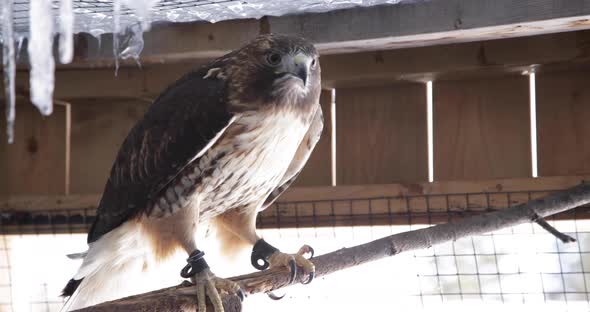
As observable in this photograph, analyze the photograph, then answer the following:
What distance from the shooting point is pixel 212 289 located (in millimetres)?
2646

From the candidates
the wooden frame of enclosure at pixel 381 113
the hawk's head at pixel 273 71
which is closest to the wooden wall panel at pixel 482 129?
the wooden frame of enclosure at pixel 381 113

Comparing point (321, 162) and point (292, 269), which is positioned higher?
point (321, 162)

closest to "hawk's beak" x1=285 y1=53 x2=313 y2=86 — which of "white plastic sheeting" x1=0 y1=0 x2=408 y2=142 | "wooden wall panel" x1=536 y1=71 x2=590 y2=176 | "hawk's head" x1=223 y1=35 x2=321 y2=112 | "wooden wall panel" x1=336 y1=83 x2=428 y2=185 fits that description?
"hawk's head" x1=223 y1=35 x2=321 y2=112

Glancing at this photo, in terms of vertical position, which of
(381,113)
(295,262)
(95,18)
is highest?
(95,18)

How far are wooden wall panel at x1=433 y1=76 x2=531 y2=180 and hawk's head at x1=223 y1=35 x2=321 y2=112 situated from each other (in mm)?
1119

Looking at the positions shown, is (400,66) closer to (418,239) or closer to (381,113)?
(381,113)

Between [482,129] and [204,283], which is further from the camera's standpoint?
[482,129]

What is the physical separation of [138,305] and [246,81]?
1.05 metres

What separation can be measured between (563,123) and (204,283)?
194cm

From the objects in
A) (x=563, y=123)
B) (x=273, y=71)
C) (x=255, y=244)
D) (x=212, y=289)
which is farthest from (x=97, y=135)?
(x=563, y=123)

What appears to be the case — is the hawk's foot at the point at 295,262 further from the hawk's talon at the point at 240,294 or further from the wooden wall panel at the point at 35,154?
the wooden wall panel at the point at 35,154

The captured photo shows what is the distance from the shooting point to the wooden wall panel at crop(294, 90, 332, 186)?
13.2 ft

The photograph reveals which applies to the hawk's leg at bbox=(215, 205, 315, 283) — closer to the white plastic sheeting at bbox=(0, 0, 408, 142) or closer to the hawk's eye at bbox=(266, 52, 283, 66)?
the hawk's eye at bbox=(266, 52, 283, 66)

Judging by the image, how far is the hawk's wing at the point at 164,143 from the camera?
2.83 metres
